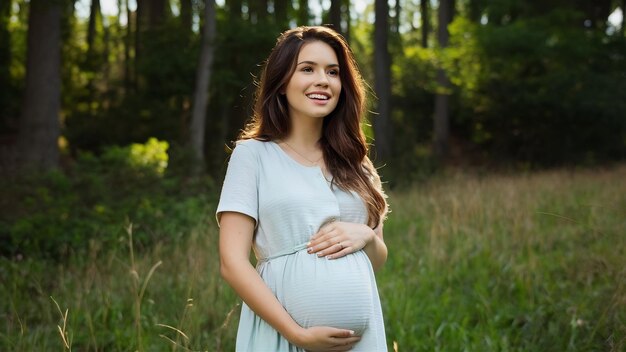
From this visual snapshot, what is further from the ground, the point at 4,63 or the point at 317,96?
the point at 4,63

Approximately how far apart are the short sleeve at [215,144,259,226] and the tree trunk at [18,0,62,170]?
1071 centimetres

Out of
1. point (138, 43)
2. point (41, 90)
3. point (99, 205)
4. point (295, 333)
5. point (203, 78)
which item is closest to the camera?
point (295, 333)

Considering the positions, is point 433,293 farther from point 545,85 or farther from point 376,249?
point 545,85

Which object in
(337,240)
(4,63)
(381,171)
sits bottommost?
(381,171)

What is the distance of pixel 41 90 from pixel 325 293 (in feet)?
37.3

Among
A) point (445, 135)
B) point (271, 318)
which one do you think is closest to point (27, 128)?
point (271, 318)

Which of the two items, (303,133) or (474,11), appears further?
(474,11)

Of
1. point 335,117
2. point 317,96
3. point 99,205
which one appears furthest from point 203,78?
point 317,96

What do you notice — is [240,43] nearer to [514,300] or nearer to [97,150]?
[97,150]

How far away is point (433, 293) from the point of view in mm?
5414

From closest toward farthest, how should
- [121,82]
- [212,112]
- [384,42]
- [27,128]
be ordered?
[27,128] → [384,42] → [212,112] → [121,82]

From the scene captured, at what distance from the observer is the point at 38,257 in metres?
6.65

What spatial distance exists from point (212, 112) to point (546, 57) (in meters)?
9.35

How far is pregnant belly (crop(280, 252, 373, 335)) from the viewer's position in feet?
6.92
